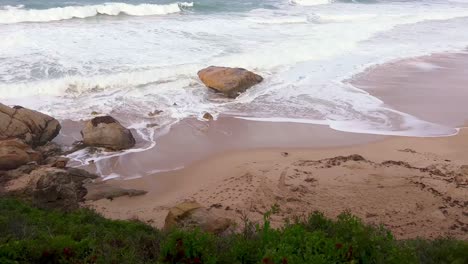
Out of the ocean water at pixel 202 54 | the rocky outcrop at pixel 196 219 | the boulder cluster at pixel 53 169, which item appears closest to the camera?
the rocky outcrop at pixel 196 219

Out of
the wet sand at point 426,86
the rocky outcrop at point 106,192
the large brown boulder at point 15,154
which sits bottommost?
the rocky outcrop at point 106,192

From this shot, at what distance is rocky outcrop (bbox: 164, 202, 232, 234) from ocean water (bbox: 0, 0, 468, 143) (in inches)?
211

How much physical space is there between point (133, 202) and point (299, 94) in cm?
910

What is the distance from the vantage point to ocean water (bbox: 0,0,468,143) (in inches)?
634

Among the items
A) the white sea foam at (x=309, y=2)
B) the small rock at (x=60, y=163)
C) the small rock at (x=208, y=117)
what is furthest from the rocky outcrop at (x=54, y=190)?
the white sea foam at (x=309, y=2)

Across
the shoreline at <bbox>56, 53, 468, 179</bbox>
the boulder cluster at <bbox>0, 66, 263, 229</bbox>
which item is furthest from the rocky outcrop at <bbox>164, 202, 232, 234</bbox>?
→ the shoreline at <bbox>56, 53, 468, 179</bbox>

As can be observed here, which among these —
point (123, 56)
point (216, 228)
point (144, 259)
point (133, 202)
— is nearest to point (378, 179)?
point (216, 228)

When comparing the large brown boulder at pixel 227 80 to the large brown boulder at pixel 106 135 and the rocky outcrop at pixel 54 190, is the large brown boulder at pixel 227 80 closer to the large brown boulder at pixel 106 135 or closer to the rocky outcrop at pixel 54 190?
the large brown boulder at pixel 106 135

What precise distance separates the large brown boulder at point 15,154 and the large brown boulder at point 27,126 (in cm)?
66

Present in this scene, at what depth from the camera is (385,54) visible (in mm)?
24250

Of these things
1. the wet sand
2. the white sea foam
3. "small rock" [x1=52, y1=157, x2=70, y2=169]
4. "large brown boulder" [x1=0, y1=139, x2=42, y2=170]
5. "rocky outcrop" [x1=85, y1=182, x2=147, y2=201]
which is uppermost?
the white sea foam

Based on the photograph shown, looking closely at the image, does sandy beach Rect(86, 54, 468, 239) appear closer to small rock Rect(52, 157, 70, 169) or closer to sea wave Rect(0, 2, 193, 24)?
small rock Rect(52, 157, 70, 169)

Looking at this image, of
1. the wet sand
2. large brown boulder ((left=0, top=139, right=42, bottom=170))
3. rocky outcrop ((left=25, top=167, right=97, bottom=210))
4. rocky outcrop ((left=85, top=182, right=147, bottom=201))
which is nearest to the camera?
rocky outcrop ((left=25, top=167, right=97, bottom=210))

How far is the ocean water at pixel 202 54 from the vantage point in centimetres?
1609
